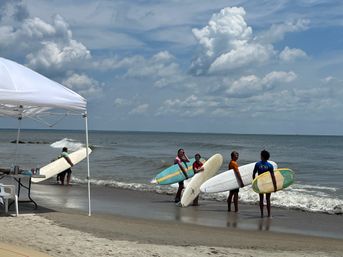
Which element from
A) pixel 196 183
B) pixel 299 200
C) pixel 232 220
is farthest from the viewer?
pixel 299 200

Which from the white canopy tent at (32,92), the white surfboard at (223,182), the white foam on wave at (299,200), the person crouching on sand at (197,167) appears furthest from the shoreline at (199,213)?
the white canopy tent at (32,92)

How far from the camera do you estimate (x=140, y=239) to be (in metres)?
7.98

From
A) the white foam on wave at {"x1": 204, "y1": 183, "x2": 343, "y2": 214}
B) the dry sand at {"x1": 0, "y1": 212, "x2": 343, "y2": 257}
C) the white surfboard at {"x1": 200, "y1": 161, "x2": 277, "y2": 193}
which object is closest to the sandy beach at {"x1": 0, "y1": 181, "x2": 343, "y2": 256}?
the dry sand at {"x1": 0, "y1": 212, "x2": 343, "y2": 257}

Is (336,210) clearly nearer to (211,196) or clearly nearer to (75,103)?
(211,196)

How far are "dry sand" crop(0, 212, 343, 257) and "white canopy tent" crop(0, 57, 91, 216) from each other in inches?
81.4

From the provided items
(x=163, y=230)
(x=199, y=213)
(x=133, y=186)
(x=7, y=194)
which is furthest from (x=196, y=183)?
(x=133, y=186)

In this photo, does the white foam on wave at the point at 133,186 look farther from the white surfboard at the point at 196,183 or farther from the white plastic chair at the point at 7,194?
the white plastic chair at the point at 7,194

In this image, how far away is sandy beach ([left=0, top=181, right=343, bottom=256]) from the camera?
7047 millimetres

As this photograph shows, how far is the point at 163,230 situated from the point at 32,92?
135 inches

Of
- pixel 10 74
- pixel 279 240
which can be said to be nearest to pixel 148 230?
pixel 279 240

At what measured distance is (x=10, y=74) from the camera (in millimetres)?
9086

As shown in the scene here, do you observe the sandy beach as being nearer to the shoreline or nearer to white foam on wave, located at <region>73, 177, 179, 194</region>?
the shoreline

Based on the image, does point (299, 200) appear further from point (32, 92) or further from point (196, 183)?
point (32, 92)

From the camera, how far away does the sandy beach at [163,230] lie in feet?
23.1
